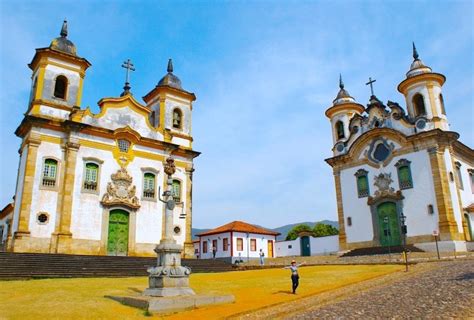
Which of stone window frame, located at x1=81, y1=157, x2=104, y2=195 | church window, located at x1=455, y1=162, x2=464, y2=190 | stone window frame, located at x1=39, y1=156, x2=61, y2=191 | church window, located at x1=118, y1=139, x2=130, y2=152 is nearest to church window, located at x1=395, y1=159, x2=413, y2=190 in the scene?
church window, located at x1=455, y1=162, x2=464, y2=190

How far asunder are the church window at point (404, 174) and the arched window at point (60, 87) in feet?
69.2

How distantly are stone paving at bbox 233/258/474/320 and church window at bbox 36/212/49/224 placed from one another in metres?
15.1

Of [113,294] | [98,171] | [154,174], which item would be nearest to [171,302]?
Result: [113,294]

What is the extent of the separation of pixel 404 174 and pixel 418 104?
5.05 m

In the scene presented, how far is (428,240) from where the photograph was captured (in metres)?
23.3

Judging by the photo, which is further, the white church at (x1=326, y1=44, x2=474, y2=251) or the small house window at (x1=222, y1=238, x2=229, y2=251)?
the small house window at (x1=222, y1=238, x2=229, y2=251)

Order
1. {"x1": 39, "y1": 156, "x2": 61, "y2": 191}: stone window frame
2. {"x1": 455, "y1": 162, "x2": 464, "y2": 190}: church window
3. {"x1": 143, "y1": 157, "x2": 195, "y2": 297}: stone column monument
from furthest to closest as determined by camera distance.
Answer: {"x1": 455, "y1": 162, "x2": 464, "y2": 190}: church window → {"x1": 39, "y1": 156, "x2": 61, "y2": 191}: stone window frame → {"x1": 143, "y1": 157, "x2": 195, "y2": 297}: stone column monument

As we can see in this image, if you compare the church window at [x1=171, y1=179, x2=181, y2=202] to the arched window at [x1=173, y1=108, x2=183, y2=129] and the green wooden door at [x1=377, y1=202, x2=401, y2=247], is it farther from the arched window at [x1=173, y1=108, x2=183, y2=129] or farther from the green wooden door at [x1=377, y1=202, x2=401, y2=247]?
the green wooden door at [x1=377, y1=202, x2=401, y2=247]

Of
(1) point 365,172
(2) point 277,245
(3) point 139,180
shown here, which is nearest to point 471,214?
(1) point 365,172

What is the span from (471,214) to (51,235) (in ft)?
80.0

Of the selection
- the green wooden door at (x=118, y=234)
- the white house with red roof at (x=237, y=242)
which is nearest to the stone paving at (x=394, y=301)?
the green wooden door at (x=118, y=234)

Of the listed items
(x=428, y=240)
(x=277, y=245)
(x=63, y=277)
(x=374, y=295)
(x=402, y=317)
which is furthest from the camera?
(x=277, y=245)

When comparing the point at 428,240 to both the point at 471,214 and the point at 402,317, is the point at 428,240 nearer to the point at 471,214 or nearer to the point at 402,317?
the point at 471,214

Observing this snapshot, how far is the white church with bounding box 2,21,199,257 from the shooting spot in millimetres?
20125
